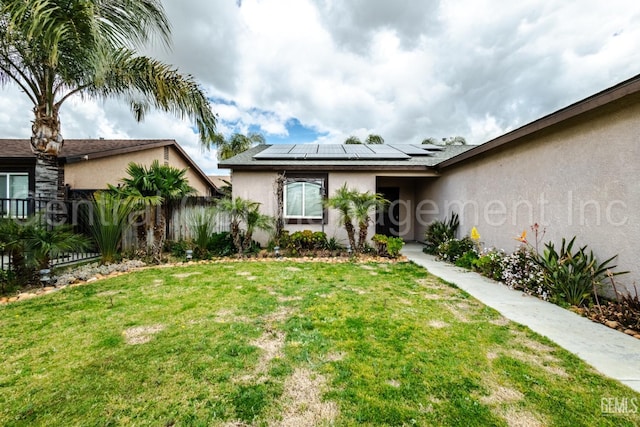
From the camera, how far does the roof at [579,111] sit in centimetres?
355

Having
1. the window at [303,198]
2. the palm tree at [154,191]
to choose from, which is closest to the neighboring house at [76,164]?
the palm tree at [154,191]

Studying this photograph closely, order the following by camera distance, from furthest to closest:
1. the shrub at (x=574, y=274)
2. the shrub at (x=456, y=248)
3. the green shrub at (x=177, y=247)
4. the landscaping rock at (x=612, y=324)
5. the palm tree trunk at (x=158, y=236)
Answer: the green shrub at (x=177, y=247) → the shrub at (x=456, y=248) → the palm tree trunk at (x=158, y=236) → the shrub at (x=574, y=274) → the landscaping rock at (x=612, y=324)

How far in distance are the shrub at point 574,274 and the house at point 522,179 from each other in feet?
0.72

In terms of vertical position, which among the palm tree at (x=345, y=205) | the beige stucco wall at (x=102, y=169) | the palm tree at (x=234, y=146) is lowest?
the palm tree at (x=345, y=205)

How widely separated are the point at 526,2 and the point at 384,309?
9617mm

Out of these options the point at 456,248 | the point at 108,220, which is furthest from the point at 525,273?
the point at 108,220

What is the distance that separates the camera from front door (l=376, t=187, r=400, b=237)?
1209 cm

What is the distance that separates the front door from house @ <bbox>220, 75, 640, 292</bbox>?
91 mm

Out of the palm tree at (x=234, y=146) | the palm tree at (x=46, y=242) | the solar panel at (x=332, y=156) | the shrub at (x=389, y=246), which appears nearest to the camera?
the palm tree at (x=46, y=242)

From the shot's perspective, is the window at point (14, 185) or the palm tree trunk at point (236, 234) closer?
the palm tree trunk at point (236, 234)

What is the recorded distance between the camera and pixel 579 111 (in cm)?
421

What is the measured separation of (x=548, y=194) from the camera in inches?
206

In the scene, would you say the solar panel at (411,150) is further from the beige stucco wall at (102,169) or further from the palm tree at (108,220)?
the beige stucco wall at (102,169)

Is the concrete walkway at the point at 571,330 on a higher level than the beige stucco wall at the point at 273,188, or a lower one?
lower
